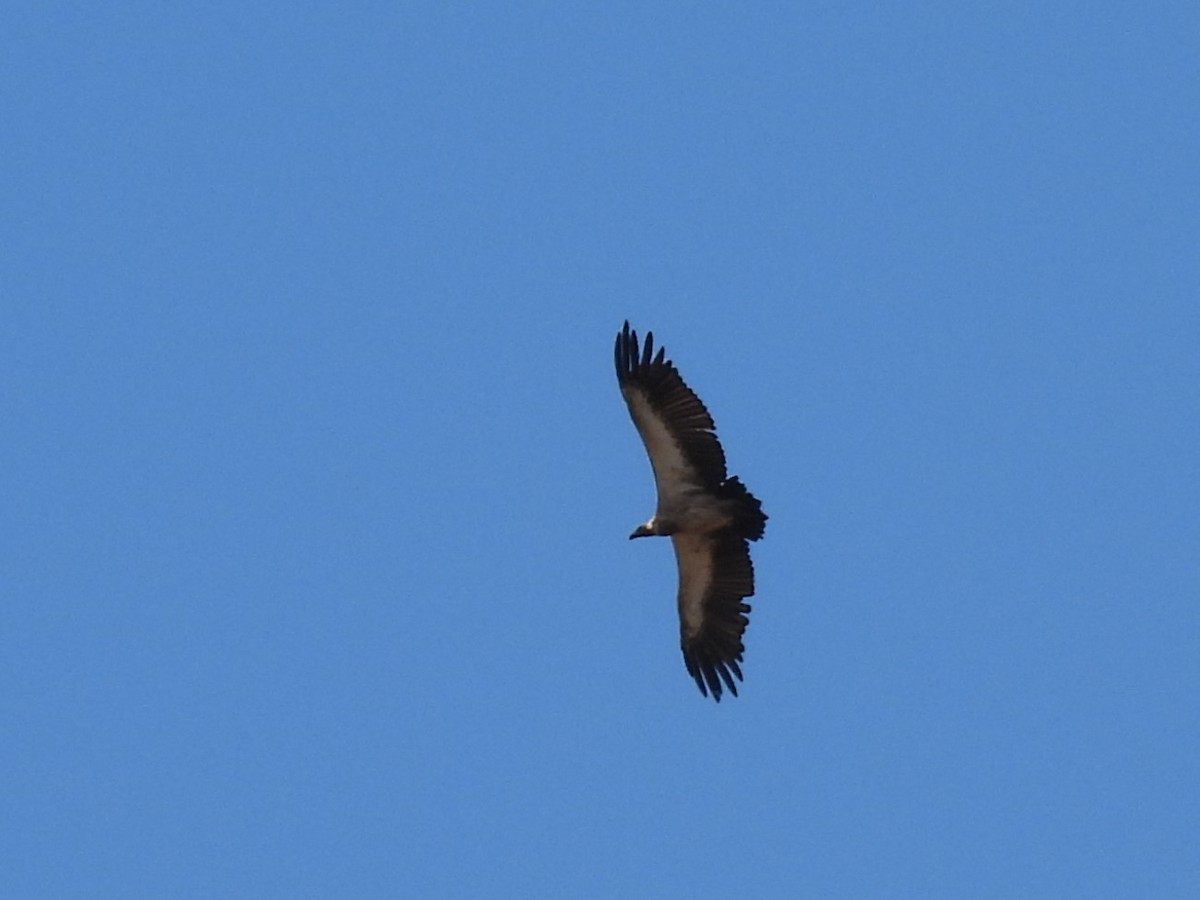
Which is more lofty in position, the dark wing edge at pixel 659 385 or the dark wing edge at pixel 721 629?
the dark wing edge at pixel 659 385

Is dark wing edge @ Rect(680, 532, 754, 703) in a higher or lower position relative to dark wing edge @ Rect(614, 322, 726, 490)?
lower

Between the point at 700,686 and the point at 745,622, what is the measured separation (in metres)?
1.02

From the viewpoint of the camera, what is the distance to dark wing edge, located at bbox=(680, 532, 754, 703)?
28.5m

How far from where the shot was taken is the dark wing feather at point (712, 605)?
28.4m

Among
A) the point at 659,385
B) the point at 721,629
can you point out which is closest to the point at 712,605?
the point at 721,629

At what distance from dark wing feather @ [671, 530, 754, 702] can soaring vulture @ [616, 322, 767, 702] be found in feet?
0.04

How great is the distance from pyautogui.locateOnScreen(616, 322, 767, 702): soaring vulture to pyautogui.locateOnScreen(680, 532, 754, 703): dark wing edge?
0.01 metres

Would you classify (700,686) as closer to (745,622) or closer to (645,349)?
(745,622)

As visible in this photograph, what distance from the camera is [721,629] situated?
28906 millimetres

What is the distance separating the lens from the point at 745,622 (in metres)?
28.8

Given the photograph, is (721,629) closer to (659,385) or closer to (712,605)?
(712,605)

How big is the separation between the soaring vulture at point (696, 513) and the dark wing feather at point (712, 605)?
0.01m

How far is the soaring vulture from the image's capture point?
27156 mm

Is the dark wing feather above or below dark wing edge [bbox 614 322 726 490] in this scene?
below
